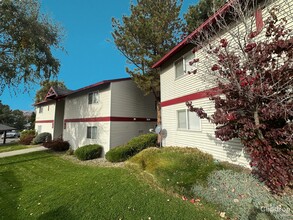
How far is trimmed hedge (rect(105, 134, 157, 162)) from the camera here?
35.4ft

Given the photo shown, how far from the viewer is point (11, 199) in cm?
589

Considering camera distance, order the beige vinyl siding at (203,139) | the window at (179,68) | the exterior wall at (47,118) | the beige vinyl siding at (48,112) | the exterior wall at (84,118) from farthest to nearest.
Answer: the beige vinyl siding at (48,112) → the exterior wall at (47,118) → the exterior wall at (84,118) → the window at (179,68) → the beige vinyl siding at (203,139)

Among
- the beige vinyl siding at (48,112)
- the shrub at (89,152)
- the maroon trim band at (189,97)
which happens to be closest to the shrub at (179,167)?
the maroon trim band at (189,97)

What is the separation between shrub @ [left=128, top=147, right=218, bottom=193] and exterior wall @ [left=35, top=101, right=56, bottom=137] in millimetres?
18236

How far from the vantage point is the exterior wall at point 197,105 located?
6462mm

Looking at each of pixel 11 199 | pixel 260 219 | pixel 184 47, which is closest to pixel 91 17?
pixel 184 47

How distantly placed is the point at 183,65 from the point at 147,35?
17.7 ft

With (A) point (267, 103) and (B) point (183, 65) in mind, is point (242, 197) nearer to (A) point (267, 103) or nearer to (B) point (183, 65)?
(A) point (267, 103)

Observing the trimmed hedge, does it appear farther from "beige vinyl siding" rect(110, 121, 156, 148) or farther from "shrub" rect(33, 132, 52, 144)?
"shrub" rect(33, 132, 52, 144)

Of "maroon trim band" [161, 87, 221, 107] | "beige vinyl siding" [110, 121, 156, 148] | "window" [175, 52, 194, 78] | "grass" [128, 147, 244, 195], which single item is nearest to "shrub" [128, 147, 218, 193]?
"grass" [128, 147, 244, 195]

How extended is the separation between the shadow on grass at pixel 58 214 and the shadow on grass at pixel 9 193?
93 cm

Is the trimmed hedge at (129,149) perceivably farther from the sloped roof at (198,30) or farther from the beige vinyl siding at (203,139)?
the sloped roof at (198,30)

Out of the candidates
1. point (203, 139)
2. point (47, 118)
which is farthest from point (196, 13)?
A: point (47, 118)

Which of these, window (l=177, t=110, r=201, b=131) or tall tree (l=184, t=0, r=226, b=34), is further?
tall tree (l=184, t=0, r=226, b=34)
